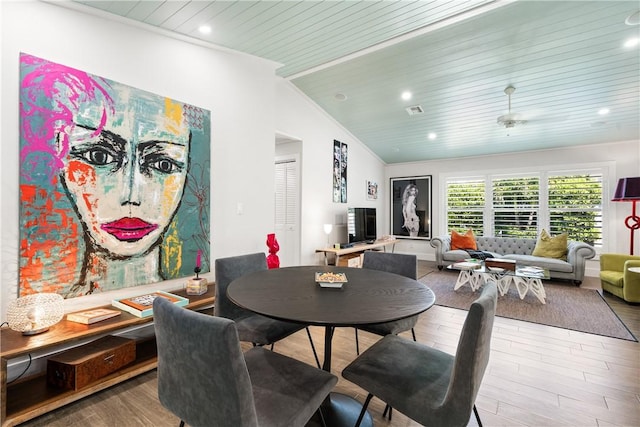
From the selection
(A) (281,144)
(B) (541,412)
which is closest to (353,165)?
(A) (281,144)

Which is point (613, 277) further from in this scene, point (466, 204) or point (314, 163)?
point (314, 163)

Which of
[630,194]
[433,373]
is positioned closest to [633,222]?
[630,194]

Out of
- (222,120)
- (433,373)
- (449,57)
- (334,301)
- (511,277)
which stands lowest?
(511,277)

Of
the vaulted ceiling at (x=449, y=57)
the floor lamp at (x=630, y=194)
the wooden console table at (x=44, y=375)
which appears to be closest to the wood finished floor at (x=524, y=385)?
the wooden console table at (x=44, y=375)

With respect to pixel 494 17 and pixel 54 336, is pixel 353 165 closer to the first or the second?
pixel 494 17

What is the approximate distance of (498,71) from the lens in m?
3.67

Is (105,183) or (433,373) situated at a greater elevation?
(105,183)

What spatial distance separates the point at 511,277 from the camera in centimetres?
416

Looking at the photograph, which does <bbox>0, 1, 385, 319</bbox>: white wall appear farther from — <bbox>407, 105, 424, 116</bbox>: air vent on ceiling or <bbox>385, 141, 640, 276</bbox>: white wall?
<bbox>385, 141, 640, 276</bbox>: white wall

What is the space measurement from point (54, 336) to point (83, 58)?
1881mm

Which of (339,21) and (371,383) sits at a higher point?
(339,21)

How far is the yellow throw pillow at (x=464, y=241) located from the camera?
234 inches

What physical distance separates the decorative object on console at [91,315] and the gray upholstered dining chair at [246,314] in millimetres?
678

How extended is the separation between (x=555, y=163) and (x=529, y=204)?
90cm
